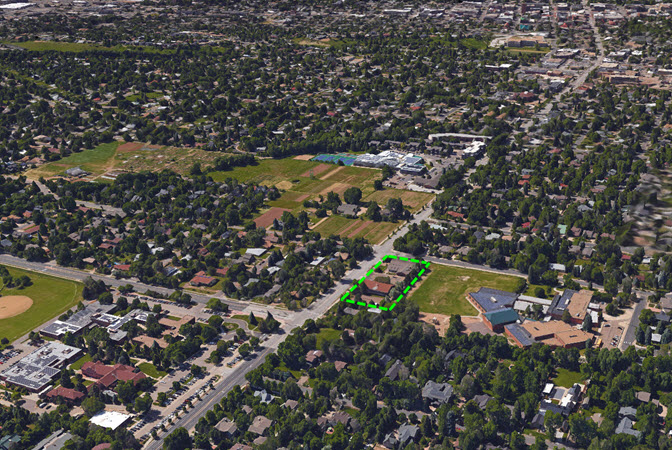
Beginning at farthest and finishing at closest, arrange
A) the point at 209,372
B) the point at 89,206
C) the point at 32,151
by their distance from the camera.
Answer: the point at 32,151, the point at 89,206, the point at 209,372

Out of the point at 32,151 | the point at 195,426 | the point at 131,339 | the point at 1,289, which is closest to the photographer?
the point at 195,426

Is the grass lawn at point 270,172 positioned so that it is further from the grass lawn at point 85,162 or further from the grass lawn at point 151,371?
the grass lawn at point 151,371

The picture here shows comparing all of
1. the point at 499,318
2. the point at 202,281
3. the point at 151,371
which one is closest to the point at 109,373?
the point at 151,371

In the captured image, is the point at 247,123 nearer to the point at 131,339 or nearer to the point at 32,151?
the point at 32,151

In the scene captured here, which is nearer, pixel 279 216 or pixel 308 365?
pixel 308 365

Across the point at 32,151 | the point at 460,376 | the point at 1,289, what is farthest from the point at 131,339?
the point at 32,151

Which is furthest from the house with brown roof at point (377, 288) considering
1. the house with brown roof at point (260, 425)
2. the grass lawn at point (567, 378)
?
the house with brown roof at point (260, 425)

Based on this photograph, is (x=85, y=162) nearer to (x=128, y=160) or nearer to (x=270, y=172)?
(x=128, y=160)
